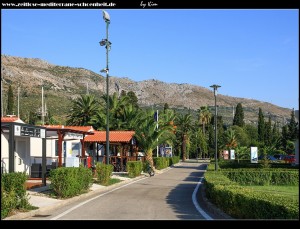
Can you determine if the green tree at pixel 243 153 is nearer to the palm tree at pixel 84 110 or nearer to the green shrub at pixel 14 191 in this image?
the palm tree at pixel 84 110

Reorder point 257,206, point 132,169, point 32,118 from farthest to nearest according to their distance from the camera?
1. point 32,118
2. point 132,169
3. point 257,206

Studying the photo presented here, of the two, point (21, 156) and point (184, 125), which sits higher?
point (184, 125)

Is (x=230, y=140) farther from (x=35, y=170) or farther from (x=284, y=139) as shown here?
(x=35, y=170)

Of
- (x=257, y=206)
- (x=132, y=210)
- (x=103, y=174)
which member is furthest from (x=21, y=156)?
(x=257, y=206)

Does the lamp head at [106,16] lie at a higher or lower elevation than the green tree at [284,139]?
higher

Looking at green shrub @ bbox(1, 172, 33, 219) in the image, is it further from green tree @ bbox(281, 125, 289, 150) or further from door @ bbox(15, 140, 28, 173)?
green tree @ bbox(281, 125, 289, 150)

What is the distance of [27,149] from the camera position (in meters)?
29.2

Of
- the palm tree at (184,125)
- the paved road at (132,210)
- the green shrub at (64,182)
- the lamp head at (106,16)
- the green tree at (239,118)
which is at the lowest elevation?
the paved road at (132,210)

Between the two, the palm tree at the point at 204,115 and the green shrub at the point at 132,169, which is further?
the palm tree at the point at 204,115

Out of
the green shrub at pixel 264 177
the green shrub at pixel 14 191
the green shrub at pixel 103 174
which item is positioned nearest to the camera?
the green shrub at pixel 14 191

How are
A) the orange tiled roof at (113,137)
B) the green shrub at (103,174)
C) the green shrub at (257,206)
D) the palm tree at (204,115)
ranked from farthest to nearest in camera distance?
the palm tree at (204,115) < the orange tiled roof at (113,137) < the green shrub at (103,174) < the green shrub at (257,206)

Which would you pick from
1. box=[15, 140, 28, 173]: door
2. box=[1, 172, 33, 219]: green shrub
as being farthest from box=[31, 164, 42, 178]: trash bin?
box=[1, 172, 33, 219]: green shrub

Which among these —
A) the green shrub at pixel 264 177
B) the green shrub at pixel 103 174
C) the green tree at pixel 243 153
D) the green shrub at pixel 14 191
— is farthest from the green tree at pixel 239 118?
the green shrub at pixel 14 191

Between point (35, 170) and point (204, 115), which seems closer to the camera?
point (35, 170)
